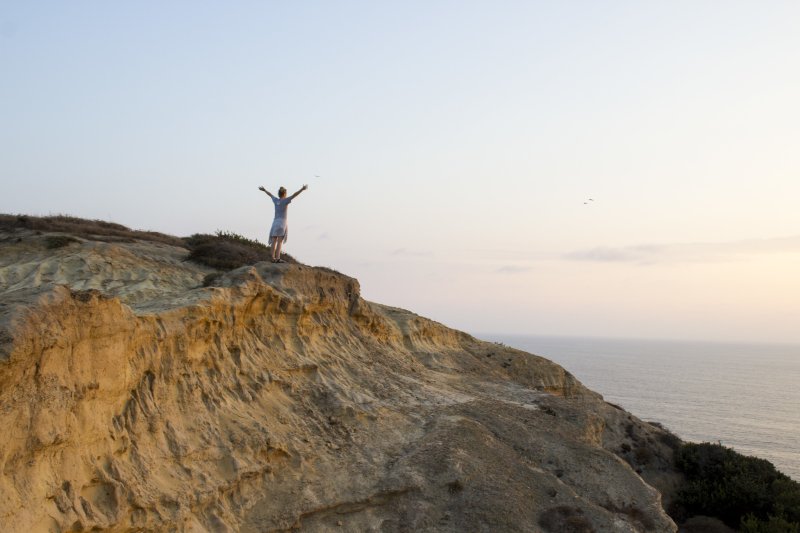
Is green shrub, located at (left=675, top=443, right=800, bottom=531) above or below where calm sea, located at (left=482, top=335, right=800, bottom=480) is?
above

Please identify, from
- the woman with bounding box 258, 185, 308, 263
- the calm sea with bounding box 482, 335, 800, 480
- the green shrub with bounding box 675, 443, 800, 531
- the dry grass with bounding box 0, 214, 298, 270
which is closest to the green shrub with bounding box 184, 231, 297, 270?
the dry grass with bounding box 0, 214, 298, 270

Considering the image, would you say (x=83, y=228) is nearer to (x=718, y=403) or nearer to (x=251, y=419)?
(x=251, y=419)

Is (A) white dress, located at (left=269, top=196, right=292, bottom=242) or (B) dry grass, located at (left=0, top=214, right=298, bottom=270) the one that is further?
(B) dry grass, located at (left=0, top=214, right=298, bottom=270)

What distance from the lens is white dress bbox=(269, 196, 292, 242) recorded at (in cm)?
1789

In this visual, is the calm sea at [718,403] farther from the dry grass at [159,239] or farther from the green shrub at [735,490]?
the dry grass at [159,239]

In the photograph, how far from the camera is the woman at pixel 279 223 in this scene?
58.5ft

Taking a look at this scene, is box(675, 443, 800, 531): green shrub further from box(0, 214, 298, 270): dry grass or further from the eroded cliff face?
box(0, 214, 298, 270): dry grass

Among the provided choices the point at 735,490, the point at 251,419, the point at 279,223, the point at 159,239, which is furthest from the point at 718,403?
the point at 251,419

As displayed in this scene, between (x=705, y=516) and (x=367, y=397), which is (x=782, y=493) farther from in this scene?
(x=367, y=397)

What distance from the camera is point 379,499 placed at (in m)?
13.7

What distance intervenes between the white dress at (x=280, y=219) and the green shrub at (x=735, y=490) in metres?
16.9

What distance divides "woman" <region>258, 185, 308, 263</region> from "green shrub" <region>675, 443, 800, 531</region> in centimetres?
1672

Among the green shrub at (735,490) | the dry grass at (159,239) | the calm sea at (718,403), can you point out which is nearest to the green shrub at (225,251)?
the dry grass at (159,239)

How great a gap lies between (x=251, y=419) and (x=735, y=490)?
62.3ft
